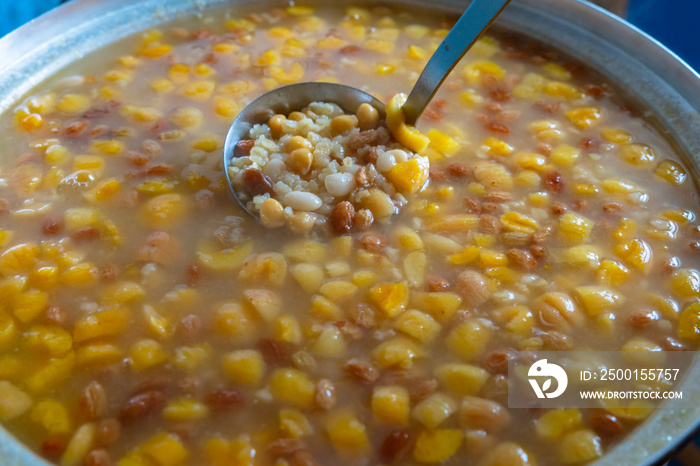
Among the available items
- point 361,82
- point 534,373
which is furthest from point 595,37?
point 534,373

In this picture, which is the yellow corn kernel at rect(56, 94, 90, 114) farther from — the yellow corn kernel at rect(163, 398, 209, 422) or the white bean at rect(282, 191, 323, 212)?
the yellow corn kernel at rect(163, 398, 209, 422)

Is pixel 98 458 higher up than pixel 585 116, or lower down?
lower down

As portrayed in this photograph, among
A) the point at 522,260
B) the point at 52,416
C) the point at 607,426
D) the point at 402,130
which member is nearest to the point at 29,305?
the point at 52,416

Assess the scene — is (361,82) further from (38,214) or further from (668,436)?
(668,436)

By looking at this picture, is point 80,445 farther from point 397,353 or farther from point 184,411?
point 397,353

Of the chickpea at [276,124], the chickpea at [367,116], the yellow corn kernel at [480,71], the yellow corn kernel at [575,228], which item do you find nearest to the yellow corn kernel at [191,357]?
the chickpea at [276,124]

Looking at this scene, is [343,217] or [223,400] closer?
[223,400]

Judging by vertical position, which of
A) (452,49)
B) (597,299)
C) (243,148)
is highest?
(452,49)
